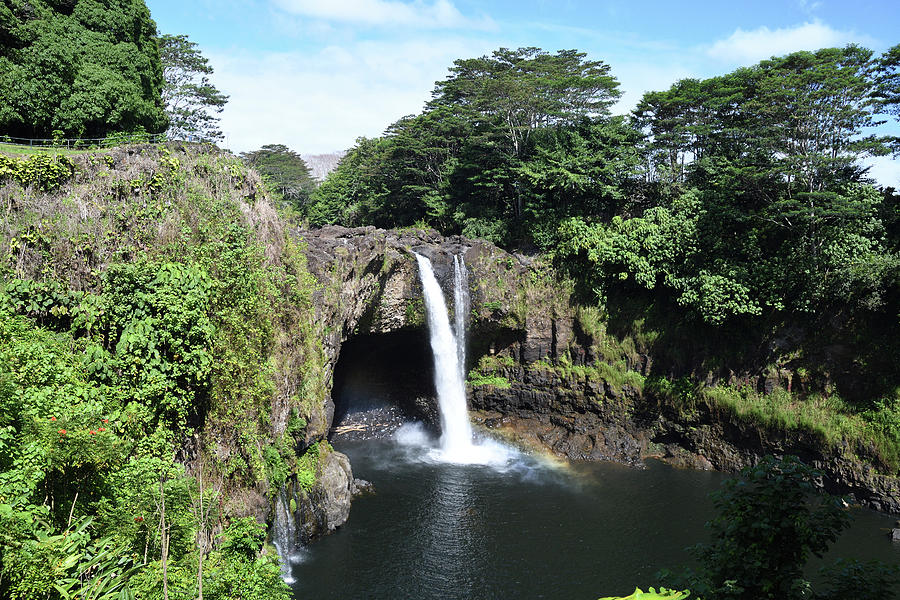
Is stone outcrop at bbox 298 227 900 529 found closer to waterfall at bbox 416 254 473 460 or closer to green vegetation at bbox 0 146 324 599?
waterfall at bbox 416 254 473 460

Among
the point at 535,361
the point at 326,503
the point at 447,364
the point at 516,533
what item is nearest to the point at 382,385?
the point at 447,364

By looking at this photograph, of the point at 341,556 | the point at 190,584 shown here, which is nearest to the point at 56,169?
the point at 190,584

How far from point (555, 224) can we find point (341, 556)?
55.3 ft

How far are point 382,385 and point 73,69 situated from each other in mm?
16387

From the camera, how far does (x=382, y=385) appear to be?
26.1m

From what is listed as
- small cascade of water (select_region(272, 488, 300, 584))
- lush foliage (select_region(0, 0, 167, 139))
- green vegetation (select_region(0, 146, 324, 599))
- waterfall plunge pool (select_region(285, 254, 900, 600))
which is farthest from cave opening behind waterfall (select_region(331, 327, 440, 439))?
lush foliage (select_region(0, 0, 167, 139))

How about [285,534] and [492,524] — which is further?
[492,524]

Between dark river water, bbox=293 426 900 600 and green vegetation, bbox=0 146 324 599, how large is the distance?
275cm

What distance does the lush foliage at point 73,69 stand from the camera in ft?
53.5

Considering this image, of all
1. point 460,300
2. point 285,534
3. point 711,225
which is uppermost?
point 711,225

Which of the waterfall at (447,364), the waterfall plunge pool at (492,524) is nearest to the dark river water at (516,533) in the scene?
the waterfall plunge pool at (492,524)

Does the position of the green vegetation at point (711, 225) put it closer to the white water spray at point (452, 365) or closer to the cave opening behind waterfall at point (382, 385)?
the white water spray at point (452, 365)

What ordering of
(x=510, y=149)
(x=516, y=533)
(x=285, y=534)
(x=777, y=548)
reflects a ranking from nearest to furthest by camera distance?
(x=777, y=548) → (x=285, y=534) → (x=516, y=533) → (x=510, y=149)

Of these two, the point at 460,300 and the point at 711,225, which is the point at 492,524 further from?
the point at 711,225
